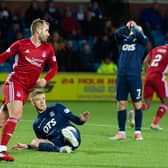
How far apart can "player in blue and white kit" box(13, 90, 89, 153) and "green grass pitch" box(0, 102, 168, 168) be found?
0.15 m

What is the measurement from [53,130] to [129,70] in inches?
76.8

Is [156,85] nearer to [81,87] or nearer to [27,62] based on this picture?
[27,62]

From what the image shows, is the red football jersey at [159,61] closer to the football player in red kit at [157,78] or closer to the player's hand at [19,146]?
the football player in red kit at [157,78]

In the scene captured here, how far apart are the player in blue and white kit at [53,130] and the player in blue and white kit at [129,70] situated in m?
1.59

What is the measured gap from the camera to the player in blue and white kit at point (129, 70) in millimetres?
11469

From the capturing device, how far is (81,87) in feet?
63.9

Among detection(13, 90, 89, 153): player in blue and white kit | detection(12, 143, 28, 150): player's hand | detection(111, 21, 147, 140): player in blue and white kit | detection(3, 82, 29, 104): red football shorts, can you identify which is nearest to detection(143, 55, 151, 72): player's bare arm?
detection(111, 21, 147, 140): player in blue and white kit

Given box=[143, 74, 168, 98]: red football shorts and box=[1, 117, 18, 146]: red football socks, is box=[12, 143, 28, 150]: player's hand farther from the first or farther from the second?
box=[143, 74, 168, 98]: red football shorts

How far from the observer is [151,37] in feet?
70.8

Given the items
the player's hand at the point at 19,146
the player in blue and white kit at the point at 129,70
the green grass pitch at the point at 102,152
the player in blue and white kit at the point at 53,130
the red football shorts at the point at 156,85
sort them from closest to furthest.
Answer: the green grass pitch at the point at 102,152, the player in blue and white kit at the point at 53,130, the player's hand at the point at 19,146, the player in blue and white kit at the point at 129,70, the red football shorts at the point at 156,85

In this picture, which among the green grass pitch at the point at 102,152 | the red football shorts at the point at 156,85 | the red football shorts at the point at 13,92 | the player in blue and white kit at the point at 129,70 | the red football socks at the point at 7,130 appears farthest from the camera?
the red football shorts at the point at 156,85

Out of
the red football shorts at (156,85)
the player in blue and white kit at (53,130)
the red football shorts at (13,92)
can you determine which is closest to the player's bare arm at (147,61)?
the red football shorts at (156,85)

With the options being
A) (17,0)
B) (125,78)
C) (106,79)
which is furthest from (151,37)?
(125,78)

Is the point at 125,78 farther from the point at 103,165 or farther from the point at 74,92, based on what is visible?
the point at 74,92
